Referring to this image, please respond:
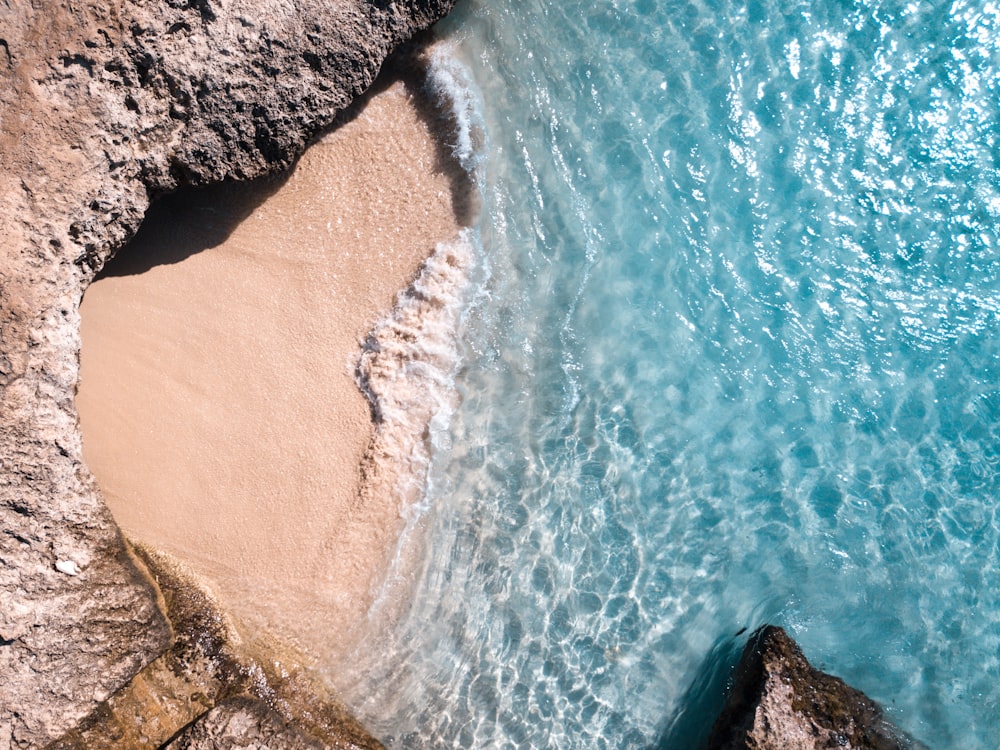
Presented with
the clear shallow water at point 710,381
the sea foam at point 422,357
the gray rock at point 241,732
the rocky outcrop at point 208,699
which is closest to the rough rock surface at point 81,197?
the rocky outcrop at point 208,699

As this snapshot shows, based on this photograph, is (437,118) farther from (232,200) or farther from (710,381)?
(710,381)

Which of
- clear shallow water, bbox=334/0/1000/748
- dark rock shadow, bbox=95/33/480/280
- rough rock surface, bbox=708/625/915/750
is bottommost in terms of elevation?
rough rock surface, bbox=708/625/915/750

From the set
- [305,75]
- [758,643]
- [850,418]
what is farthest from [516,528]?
[305,75]

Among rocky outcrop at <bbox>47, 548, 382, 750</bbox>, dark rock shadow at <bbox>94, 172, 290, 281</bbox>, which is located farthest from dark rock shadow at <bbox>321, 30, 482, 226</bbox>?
rocky outcrop at <bbox>47, 548, 382, 750</bbox>

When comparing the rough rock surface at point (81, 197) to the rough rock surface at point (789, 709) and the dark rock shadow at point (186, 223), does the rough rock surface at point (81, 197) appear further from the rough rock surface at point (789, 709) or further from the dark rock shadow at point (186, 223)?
the rough rock surface at point (789, 709)

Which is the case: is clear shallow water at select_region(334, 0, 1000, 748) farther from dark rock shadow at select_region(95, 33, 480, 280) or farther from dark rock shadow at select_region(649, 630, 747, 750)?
dark rock shadow at select_region(95, 33, 480, 280)

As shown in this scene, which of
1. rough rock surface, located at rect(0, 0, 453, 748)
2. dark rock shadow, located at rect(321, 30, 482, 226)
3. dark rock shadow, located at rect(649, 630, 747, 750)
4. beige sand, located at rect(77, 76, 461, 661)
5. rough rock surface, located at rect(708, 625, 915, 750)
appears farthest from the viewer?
dark rock shadow, located at rect(321, 30, 482, 226)

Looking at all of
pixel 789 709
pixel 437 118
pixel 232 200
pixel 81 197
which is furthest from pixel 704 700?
pixel 81 197

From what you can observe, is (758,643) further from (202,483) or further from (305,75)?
(305,75)
